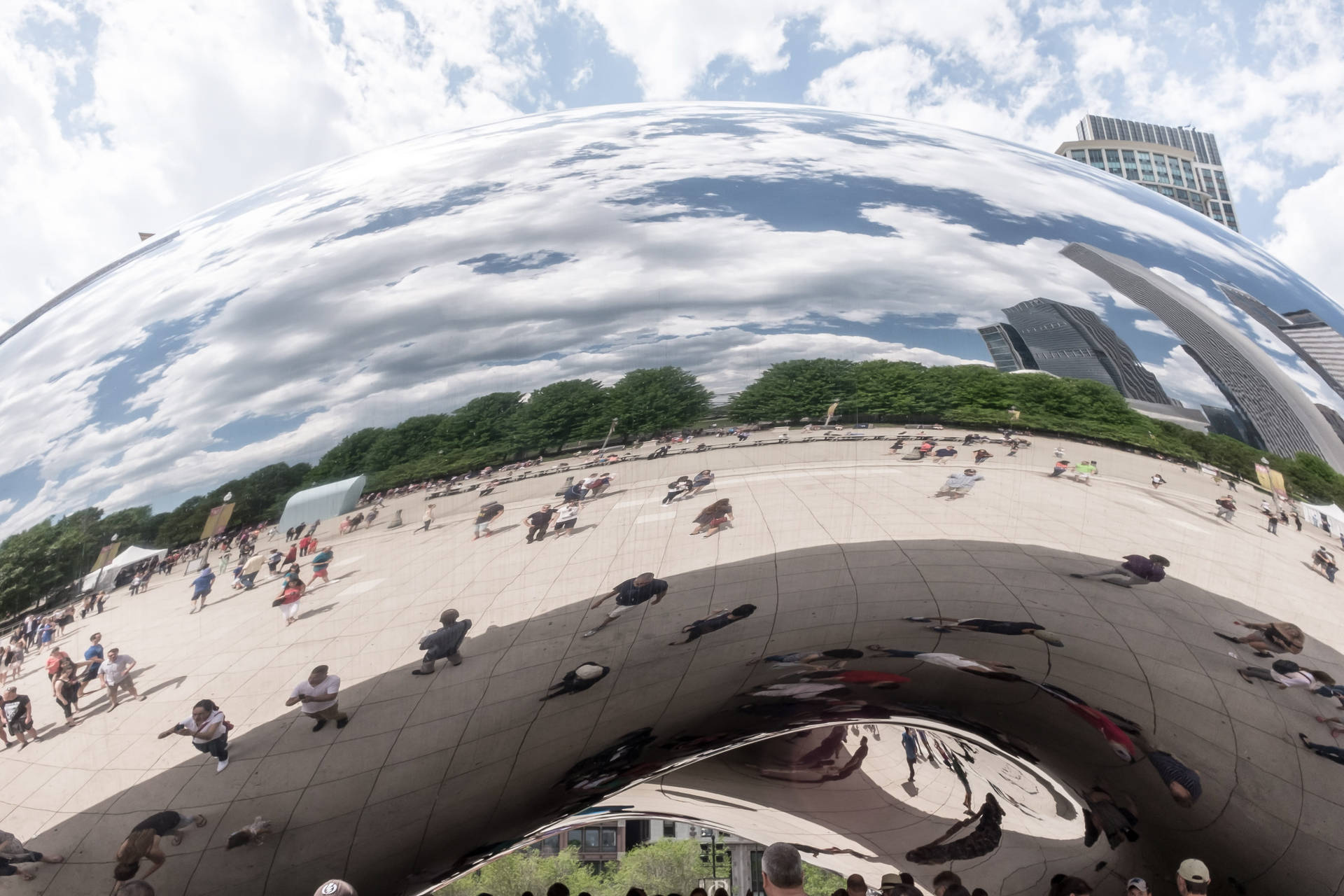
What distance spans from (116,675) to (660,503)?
1.64 m

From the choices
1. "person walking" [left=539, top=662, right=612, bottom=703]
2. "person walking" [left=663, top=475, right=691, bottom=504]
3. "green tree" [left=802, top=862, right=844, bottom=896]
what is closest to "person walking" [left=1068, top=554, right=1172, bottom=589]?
"person walking" [left=663, top=475, right=691, bottom=504]

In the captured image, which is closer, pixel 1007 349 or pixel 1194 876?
pixel 1007 349

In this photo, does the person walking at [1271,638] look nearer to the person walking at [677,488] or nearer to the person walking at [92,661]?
the person walking at [677,488]

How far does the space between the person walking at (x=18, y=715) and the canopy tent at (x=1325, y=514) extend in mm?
4160

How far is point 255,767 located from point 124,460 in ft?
3.27

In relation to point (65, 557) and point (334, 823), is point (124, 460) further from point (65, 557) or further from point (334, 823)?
point (334, 823)

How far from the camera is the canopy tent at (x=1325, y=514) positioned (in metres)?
2.53

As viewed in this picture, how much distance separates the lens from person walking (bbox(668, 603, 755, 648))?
7.65 ft

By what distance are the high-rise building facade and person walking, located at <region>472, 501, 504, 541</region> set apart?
10579 cm

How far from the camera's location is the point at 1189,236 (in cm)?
307

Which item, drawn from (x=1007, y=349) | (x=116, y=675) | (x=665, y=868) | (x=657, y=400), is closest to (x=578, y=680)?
(x=657, y=400)

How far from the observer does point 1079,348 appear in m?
2.44

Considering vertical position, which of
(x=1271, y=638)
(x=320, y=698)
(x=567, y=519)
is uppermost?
(x=567, y=519)

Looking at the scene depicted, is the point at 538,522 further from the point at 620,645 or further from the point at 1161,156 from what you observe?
the point at 1161,156
